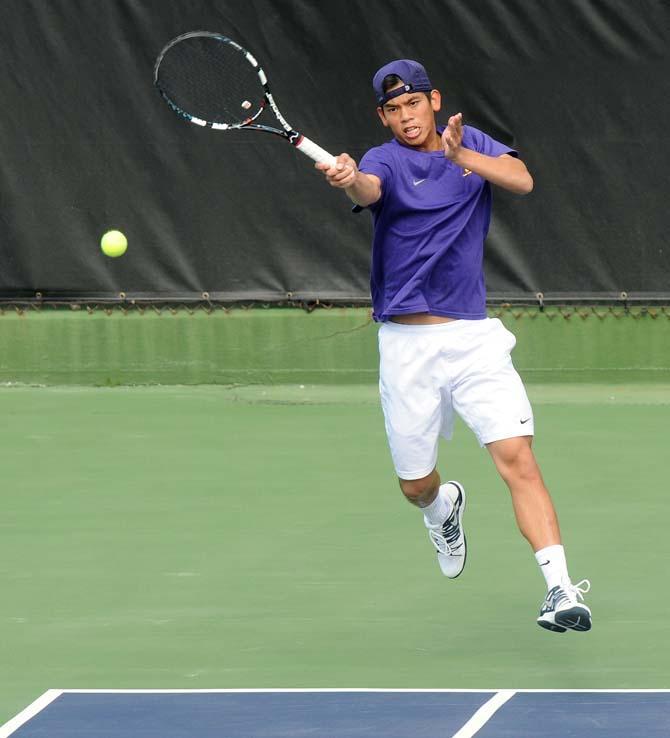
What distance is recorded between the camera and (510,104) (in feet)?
28.3

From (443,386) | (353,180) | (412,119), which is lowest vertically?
(443,386)

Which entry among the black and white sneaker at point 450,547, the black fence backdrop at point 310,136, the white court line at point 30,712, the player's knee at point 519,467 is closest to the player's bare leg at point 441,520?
the black and white sneaker at point 450,547

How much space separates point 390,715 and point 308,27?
5.70 metres

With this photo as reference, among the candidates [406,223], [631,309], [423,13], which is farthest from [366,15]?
[406,223]

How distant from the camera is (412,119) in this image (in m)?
A: 4.57

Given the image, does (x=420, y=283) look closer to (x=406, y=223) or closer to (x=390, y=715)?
(x=406, y=223)

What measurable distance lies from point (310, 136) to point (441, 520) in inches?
162

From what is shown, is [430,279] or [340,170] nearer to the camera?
[340,170]

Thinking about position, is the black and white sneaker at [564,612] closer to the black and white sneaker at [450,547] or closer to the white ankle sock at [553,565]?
the white ankle sock at [553,565]

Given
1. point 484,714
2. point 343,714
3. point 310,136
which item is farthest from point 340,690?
point 310,136

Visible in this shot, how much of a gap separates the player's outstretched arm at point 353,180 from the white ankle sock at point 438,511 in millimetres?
914

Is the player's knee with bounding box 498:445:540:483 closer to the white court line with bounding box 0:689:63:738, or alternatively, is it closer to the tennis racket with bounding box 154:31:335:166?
the white court line with bounding box 0:689:63:738

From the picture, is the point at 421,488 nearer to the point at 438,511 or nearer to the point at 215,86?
the point at 438,511

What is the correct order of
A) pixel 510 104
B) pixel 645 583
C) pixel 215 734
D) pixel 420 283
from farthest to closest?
pixel 510 104 < pixel 645 583 < pixel 420 283 < pixel 215 734
